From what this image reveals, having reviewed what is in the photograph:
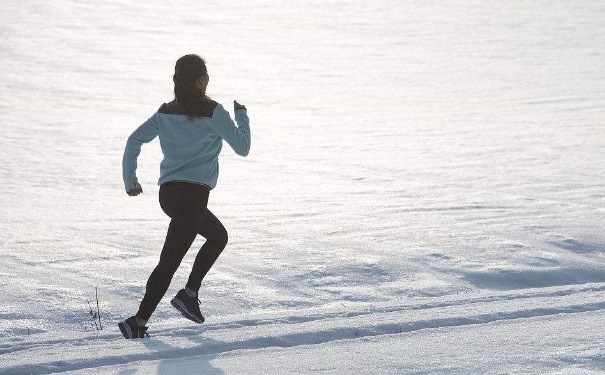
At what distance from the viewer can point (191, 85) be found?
4574 millimetres

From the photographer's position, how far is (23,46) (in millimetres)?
25484

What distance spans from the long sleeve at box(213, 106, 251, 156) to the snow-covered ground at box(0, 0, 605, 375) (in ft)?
2.96

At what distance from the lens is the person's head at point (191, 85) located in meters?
4.55

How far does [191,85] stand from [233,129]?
0.28 metres

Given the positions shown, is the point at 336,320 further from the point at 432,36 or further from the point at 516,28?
the point at 516,28

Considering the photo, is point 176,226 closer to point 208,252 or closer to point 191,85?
point 208,252

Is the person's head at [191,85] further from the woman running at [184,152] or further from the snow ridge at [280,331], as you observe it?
the snow ridge at [280,331]

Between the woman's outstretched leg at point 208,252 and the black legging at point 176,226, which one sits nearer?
the black legging at point 176,226

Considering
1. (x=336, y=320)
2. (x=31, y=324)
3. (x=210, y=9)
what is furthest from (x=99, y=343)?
(x=210, y=9)

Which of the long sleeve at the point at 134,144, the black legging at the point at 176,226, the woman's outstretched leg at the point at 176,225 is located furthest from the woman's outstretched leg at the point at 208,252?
the long sleeve at the point at 134,144

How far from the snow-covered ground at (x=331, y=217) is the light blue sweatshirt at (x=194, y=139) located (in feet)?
2.55

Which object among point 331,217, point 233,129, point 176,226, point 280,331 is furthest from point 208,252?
point 331,217

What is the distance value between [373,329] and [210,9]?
108 ft

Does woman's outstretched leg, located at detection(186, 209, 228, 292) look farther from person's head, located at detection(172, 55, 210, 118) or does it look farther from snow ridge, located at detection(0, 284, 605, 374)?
person's head, located at detection(172, 55, 210, 118)
